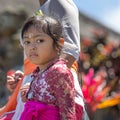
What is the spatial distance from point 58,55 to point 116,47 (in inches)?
279

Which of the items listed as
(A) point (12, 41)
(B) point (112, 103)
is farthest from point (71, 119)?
(A) point (12, 41)

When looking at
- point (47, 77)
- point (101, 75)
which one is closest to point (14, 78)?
point (47, 77)

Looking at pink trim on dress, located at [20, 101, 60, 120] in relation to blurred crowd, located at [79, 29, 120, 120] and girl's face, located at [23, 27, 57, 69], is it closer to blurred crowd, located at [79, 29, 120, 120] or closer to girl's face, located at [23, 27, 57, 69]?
girl's face, located at [23, 27, 57, 69]

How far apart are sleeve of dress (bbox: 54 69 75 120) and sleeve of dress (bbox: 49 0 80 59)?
0.40 m

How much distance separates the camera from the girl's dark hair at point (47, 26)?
3.18 m

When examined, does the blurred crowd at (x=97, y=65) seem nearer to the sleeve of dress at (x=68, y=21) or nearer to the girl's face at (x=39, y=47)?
the sleeve of dress at (x=68, y=21)

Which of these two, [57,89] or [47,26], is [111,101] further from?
[57,89]

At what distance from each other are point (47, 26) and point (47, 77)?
0.26 m

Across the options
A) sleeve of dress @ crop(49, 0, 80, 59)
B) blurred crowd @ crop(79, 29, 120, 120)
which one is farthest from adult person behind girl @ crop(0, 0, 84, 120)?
blurred crowd @ crop(79, 29, 120, 120)

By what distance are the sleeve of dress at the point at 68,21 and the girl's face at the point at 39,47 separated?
10.1 inches

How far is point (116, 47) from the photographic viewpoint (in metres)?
10.2

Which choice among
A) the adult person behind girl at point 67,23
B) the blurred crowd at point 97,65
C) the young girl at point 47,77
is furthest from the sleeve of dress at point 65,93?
the blurred crowd at point 97,65

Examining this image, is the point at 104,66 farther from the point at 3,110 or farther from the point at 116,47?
the point at 3,110

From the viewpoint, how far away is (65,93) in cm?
298
